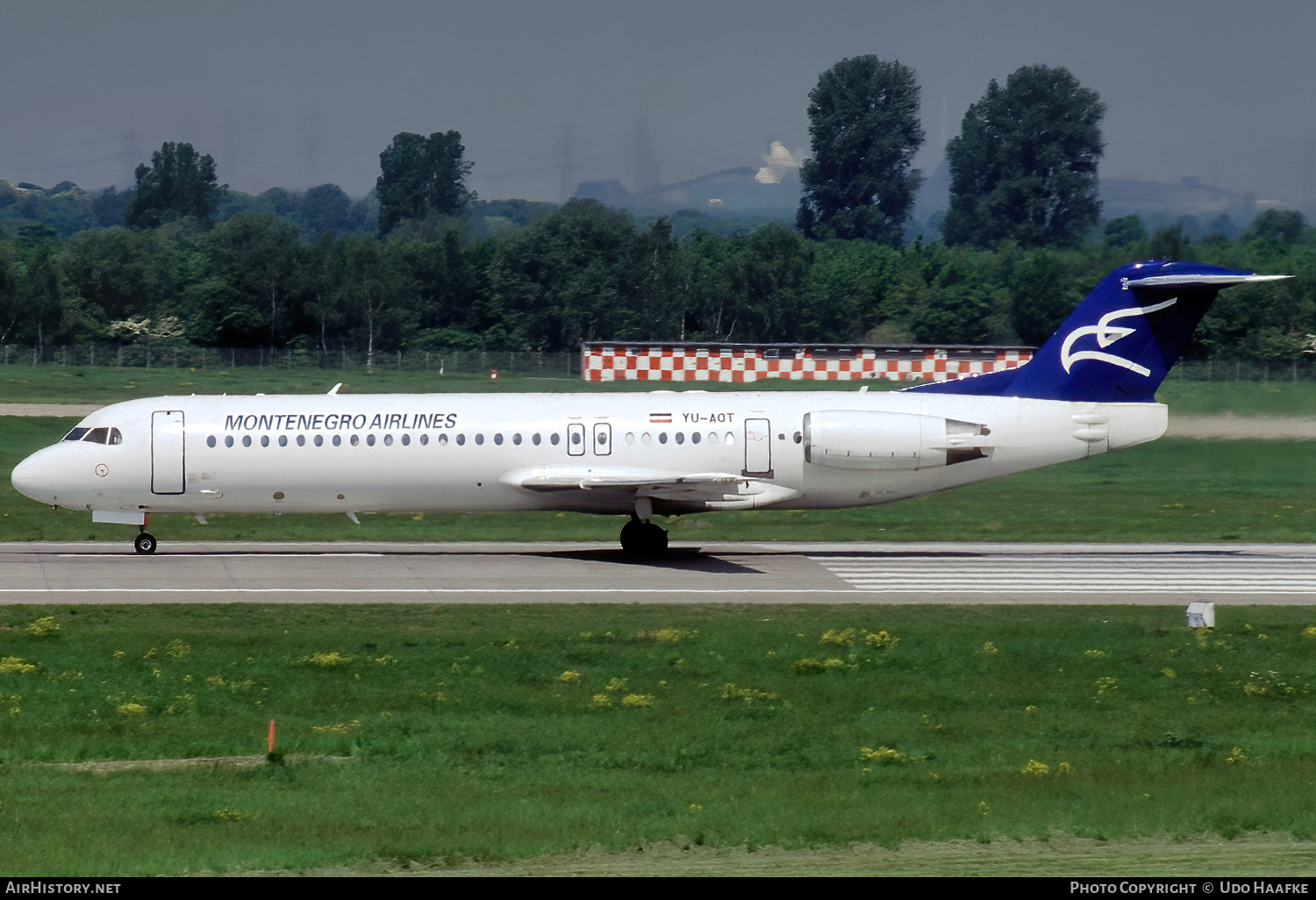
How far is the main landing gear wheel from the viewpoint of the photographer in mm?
33938

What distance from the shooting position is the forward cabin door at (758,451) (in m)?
33.6

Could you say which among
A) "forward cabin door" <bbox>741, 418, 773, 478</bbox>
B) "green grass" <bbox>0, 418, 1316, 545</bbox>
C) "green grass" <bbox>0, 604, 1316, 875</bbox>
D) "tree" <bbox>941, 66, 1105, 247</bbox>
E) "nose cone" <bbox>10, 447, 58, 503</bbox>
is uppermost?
"tree" <bbox>941, 66, 1105, 247</bbox>

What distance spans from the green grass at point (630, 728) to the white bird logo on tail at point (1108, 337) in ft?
25.9

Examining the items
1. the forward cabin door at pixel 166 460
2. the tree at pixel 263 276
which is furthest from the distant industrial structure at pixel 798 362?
the forward cabin door at pixel 166 460

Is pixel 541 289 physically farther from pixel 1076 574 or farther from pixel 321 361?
pixel 1076 574

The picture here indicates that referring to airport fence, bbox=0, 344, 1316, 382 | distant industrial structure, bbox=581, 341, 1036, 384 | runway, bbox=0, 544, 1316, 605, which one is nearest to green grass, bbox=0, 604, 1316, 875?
runway, bbox=0, 544, 1316, 605

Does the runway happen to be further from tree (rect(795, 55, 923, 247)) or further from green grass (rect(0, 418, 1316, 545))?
tree (rect(795, 55, 923, 247))

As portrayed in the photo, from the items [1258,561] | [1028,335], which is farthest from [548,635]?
[1028,335]

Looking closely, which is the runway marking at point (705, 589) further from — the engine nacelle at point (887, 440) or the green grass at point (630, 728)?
the engine nacelle at point (887, 440)

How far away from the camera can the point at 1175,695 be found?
66.9 ft

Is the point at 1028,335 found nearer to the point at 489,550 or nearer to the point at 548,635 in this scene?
the point at 489,550

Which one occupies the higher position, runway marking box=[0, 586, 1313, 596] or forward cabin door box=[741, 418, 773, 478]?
forward cabin door box=[741, 418, 773, 478]

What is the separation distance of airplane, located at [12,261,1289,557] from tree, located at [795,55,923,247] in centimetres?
13639

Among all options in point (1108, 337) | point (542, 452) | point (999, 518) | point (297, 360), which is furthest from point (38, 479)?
point (297, 360)
